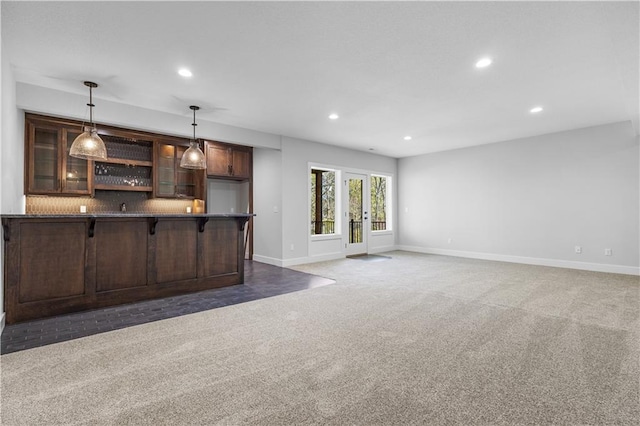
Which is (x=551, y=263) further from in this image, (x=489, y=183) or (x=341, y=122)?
(x=341, y=122)

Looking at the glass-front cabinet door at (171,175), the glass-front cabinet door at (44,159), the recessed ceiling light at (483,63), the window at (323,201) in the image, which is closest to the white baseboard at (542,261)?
the window at (323,201)

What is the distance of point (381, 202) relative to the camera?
8.88 metres

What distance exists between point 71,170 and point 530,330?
6.15 m

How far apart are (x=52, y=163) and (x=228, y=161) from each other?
268 centimetres

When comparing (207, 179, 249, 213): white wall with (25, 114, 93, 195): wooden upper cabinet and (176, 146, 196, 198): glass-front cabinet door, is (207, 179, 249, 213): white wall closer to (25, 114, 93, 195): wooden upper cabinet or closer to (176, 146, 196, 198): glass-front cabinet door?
(176, 146, 196, 198): glass-front cabinet door

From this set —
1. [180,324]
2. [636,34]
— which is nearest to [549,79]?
[636,34]

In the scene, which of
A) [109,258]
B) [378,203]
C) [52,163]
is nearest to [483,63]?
[109,258]

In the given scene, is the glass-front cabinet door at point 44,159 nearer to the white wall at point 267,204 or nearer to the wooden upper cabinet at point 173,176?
the wooden upper cabinet at point 173,176

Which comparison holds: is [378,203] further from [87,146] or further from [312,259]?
[87,146]

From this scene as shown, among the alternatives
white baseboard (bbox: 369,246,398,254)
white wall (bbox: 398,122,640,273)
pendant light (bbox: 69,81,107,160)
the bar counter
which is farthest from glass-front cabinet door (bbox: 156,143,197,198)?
white wall (bbox: 398,122,640,273)

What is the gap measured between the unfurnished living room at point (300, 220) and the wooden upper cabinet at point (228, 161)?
0.05 m

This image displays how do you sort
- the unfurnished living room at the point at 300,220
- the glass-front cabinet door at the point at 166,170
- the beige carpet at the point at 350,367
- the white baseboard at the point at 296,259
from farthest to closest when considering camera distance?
the white baseboard at the point at 296,259, the glass-front cabinet door at the point at 166,170, the unfurnished living room at the point at 300,220, the beige carpet at the point at 350,367

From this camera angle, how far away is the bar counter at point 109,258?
315cm

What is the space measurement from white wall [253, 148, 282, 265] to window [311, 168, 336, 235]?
1.32 m
